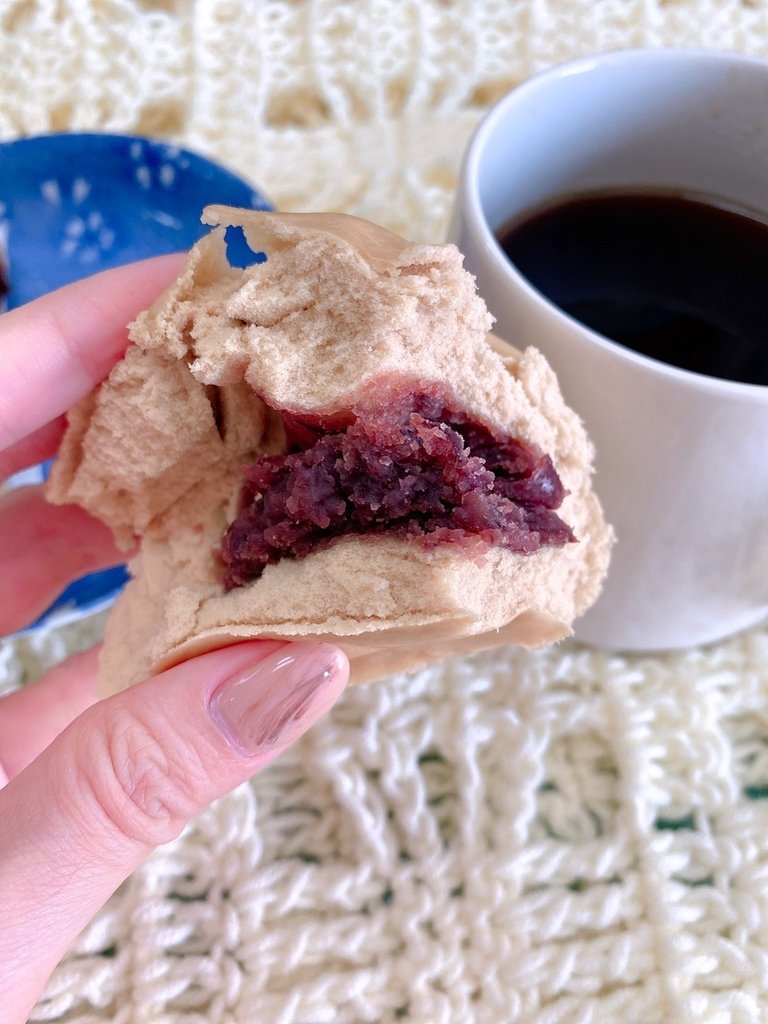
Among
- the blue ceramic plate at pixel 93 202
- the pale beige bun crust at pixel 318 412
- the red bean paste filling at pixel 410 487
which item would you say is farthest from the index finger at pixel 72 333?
the blue ceramic plate at pixel 93 202

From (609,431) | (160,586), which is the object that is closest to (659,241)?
(609,431)

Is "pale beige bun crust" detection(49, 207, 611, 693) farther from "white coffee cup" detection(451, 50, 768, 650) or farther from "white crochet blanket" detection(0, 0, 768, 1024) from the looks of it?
"white crochet blanket" detection(0, 0, 768, 1024)

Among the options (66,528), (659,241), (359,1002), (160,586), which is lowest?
(359,1002)

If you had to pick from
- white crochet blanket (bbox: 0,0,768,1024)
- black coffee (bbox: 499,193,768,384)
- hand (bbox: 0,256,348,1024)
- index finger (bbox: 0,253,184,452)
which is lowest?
white crochet blanket (bbox: 0,0,768,1024)

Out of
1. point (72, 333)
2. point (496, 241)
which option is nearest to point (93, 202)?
point (72, 333)

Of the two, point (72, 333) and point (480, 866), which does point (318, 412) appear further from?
point (480, 866)

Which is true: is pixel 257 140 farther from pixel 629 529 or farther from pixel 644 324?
pixel 629 529

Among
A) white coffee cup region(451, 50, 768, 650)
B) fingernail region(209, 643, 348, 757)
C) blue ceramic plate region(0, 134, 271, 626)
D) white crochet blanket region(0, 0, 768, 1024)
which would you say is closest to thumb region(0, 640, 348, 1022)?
fingernail region(209, 643, 348, 757)
